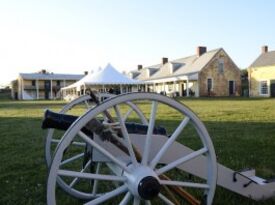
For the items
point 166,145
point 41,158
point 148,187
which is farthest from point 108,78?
point 148,187

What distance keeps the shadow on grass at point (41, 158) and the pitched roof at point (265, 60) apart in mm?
39998

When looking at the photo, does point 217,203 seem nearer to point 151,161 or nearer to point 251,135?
point 151,161

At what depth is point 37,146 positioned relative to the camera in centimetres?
840

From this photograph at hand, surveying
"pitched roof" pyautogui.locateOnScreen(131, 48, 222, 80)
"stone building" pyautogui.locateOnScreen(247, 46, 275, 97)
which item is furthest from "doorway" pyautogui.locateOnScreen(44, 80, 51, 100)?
"stone building" pyautogui.locateOnScreen(247, 46, 275, 97)

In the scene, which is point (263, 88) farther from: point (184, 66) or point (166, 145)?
point (166, 145)

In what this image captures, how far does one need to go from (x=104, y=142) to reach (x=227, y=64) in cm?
5313

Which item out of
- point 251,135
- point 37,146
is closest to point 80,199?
point 37,146

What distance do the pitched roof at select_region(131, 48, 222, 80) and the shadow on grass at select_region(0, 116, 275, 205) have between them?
43.8m

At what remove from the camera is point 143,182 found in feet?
10.3

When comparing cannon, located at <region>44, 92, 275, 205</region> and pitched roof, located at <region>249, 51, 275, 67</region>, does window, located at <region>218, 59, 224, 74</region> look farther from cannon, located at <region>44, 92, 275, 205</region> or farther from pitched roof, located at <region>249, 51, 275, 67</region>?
cannon, located at <region>44, 92, 275, 205</region>

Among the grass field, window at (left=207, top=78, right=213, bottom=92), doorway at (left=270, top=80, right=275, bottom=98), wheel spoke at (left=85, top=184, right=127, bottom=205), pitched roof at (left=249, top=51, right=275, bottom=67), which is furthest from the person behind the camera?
window at (left=207, top=78, right=213, bottom=92)

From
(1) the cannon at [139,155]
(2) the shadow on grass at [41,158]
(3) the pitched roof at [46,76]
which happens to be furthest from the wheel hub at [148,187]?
(3) the pitched roof at [46,76]

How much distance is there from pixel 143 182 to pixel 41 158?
4.22 metres

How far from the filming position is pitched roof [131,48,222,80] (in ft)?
177
